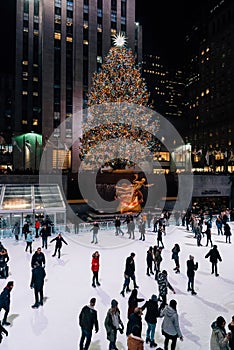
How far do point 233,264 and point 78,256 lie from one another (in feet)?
23.9

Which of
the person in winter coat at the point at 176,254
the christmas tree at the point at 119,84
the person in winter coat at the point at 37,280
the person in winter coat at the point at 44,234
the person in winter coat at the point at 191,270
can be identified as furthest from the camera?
the christmas tree at the point at 119,84

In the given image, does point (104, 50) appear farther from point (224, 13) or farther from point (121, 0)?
point (224, 13)

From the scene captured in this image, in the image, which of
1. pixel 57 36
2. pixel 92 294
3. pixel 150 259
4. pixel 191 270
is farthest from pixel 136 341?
pixel 57 36

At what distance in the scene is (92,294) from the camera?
877 centimetres

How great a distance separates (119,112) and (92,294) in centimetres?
2104

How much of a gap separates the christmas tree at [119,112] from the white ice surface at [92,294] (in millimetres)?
14038

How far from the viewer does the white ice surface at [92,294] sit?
6.32 m

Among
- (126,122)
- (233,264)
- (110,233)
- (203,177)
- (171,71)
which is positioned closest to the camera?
(233,264)

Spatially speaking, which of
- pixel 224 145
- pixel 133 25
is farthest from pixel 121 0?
pixel 224 145

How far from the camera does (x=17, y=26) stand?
50.4m

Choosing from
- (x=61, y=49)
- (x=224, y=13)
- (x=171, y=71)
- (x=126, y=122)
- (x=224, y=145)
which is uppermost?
(x=171, y=71)

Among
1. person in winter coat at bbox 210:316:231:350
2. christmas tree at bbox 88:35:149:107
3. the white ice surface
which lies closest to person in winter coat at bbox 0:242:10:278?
the white ice surface

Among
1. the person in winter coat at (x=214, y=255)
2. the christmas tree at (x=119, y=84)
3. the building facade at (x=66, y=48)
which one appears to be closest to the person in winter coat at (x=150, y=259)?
the person in winter coat at (x=214, y=255)

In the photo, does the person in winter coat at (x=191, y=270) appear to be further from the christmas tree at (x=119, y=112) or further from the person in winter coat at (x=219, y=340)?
the christmas tree at (x=119, y=112)
